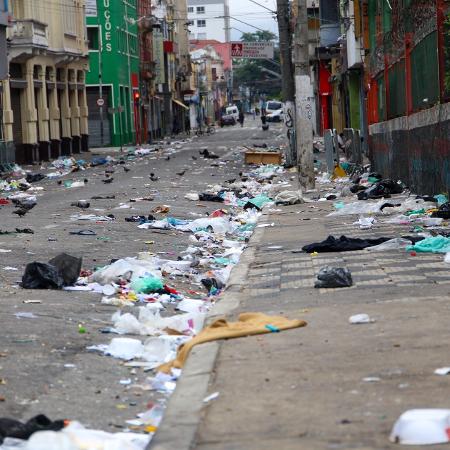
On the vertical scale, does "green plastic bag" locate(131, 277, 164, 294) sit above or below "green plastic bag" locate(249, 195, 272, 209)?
below

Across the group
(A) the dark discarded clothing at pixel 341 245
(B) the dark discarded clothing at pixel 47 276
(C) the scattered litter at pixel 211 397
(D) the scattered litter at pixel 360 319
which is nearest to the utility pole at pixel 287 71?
(A) the dark discarded clothing at pixel 341 245

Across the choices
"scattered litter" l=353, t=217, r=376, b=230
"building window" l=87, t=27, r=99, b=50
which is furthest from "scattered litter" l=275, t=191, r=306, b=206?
"building window" l=87, t=27, r=99, b=50

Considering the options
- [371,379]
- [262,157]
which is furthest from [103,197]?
[371,379]

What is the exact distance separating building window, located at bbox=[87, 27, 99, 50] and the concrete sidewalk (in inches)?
2664

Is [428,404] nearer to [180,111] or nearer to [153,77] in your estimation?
[153,77]

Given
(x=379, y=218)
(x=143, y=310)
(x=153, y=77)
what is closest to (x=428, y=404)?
(x=143, y=310)

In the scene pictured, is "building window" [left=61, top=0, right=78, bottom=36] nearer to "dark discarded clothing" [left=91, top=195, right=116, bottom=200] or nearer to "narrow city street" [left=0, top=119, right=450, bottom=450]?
"dark discarded clothing" [left=91, top=195, right=116, bottom=200]

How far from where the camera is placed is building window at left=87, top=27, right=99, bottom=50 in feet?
254

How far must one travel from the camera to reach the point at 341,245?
535 inches

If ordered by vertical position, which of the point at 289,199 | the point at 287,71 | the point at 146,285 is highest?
the point at 287,71

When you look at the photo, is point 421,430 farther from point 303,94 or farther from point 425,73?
point 303,94

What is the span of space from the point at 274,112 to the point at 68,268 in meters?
115

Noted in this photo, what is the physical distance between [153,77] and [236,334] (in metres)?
92.1

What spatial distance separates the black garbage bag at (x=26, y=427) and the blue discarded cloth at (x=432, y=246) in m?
7.28
